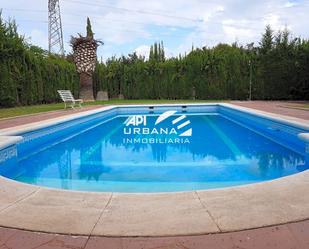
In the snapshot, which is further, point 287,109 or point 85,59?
point 85,59

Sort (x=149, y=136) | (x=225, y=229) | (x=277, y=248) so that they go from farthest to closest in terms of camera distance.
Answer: (x=149, y=136)
(x=225, y=229)
(x=277, y=248)

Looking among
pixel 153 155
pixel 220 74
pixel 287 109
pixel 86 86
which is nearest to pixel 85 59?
pixel 86 86

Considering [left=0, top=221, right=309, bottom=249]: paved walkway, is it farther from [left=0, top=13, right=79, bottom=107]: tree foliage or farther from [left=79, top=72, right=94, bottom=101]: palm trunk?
[left=79, top=72, right=94, bottom=101]: palm trunk

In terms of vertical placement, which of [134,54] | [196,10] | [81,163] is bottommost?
[81,163]

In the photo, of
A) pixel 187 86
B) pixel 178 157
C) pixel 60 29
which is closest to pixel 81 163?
pixel 178 157

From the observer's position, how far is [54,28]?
36938 mm

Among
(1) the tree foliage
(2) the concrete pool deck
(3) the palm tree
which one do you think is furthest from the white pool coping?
(3) the palm tree

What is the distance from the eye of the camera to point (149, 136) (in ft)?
30.3

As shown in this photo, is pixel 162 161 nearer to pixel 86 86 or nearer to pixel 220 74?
pixel 220 74

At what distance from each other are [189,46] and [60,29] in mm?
18060

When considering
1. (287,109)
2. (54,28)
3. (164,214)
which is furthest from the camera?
(54,28)

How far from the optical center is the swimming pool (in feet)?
16.5

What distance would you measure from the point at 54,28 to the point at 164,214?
37414mm

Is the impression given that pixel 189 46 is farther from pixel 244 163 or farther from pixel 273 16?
pixel 244 163
